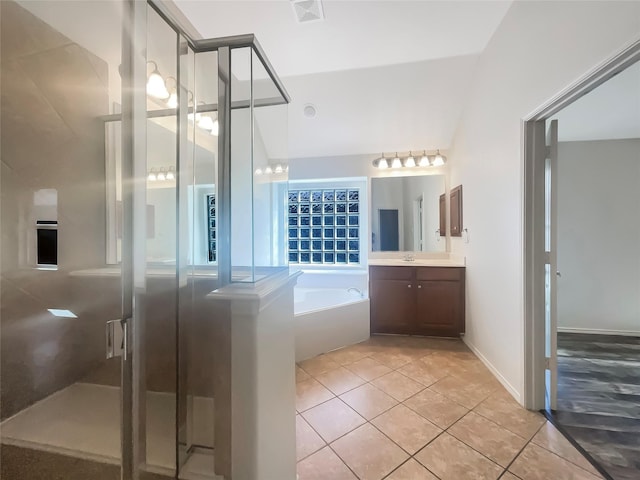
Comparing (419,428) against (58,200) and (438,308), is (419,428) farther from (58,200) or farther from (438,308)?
(58,200)

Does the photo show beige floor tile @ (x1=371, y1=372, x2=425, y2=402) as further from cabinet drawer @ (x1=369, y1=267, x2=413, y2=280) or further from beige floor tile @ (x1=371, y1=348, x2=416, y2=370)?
cabinet drawer @ (x1=369, y1=267, x2=413, y2=280)

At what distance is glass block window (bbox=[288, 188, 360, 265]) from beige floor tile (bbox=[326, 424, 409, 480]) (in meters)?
2.51

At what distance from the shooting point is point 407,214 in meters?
3.68

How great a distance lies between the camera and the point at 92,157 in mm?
1374

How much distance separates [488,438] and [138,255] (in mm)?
2053

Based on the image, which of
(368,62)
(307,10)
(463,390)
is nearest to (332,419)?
(463,390)

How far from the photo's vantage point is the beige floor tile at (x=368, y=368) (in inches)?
90.4

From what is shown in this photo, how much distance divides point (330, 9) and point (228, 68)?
1461 mm

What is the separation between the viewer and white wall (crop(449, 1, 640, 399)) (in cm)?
131

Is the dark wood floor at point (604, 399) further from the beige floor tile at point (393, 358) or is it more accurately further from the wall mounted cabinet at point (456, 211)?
the wall mounted cabinet at point (456, 211)

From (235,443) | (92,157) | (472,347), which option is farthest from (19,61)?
(472,347)

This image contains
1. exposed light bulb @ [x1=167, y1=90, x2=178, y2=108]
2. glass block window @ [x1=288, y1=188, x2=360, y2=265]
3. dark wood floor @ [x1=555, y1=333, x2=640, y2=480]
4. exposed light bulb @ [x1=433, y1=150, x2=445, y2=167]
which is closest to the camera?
exposed light bulb @ [x1=167, y1=90, x2=178, y2=108]

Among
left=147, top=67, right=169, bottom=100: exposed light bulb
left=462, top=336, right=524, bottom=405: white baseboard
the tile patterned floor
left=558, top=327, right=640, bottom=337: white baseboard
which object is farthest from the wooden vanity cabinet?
left=147, top=67, right=169, bottom=100: exposed light bulb

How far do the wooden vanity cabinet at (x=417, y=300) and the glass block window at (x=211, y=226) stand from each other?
2.35 meters
